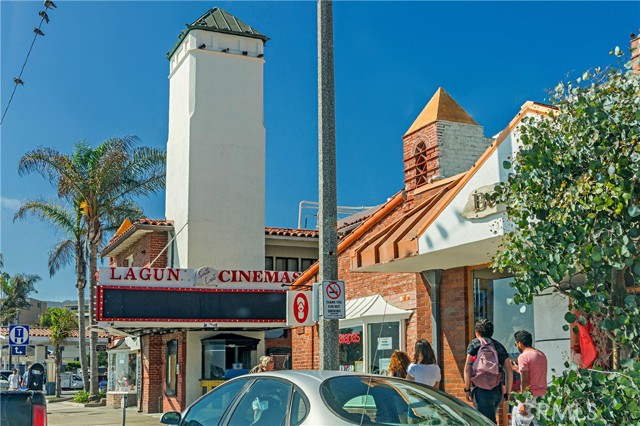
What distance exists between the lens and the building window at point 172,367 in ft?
84.3

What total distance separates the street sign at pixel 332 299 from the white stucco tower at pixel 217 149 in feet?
56.3

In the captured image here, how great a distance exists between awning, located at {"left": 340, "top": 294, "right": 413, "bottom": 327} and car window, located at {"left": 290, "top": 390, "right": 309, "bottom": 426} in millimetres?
8136

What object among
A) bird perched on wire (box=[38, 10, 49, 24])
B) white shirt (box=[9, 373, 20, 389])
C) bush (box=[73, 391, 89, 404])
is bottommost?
bush (box=[73, 391, 89, 404])

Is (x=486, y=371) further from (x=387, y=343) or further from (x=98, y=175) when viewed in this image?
(x=98, y=175)

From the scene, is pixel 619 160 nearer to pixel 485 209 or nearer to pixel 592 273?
pixel 592 273

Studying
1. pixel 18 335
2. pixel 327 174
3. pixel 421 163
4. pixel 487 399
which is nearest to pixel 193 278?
pixel 18 335

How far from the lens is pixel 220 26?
28391 millimetres

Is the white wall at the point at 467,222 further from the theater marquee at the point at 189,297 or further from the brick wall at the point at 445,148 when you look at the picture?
the theater marquee at the point at 189,297

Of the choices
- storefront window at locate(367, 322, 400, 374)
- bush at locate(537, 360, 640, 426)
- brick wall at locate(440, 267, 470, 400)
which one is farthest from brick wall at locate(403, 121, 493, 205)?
bush at locate(537, 360, 640, 426)

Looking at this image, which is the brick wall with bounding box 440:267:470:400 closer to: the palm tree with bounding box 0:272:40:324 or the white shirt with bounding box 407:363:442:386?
the white shirt with bounding box 407:363:442:386

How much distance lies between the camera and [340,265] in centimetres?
1700

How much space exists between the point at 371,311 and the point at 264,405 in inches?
349

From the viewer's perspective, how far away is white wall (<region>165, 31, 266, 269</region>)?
2672 centimetres

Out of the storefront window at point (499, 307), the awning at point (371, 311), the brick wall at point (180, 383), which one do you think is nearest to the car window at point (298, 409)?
the storefront window at point (499, 307)
